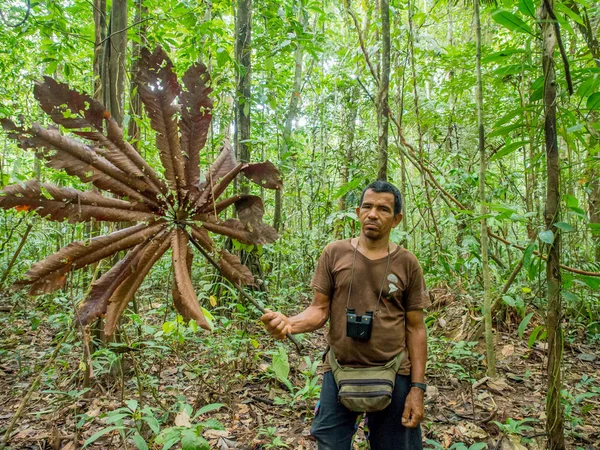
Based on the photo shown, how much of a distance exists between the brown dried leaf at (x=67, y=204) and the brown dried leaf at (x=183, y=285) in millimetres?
117

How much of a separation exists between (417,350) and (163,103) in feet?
5.88

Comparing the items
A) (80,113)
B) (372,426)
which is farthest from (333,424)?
(80,113)

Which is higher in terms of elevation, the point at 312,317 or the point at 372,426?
the point at 312,317

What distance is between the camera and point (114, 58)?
2695 mm

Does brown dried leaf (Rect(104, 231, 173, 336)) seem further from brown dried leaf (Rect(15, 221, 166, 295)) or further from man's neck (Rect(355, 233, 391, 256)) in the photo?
man's neck (Rect(355, 233, 391, 256))

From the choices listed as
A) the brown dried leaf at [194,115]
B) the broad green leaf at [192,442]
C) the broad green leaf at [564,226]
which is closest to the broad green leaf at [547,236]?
the broad green leaf at [564,226]

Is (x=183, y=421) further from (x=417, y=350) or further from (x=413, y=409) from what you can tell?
(x=417, y=350)

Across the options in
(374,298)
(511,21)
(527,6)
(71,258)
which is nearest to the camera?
(71,258)

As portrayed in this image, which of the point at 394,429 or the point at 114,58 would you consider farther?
the point at 114,58

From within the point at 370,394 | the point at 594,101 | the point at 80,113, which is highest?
the point at 594,101

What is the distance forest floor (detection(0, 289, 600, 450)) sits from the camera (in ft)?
8.74

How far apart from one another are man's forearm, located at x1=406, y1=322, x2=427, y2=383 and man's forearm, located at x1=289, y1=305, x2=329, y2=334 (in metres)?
0.49

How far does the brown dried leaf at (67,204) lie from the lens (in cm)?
108

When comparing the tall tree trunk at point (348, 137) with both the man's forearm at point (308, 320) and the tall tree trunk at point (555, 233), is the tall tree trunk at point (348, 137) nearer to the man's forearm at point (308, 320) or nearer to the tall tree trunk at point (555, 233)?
the man's forearm at point (308, 320)
